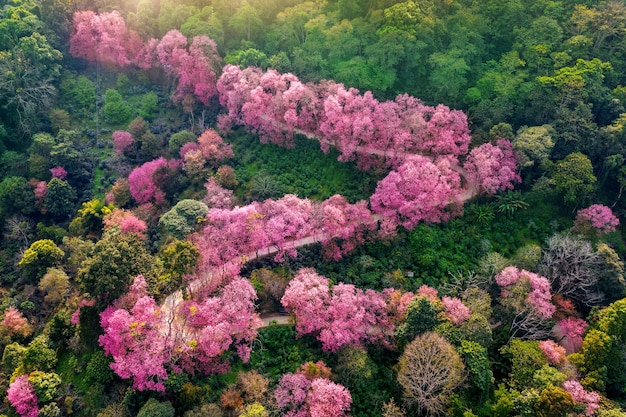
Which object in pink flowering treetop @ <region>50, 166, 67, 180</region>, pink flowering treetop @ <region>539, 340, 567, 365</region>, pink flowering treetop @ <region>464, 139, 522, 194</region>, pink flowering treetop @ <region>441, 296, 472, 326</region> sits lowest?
pink flowering treetop @ <region>50, 166, 67, 180</region>

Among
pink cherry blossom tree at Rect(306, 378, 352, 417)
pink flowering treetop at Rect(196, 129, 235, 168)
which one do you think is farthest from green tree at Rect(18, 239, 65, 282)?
pink cherry blossom tree at Rect(306, 378, 352, 417)

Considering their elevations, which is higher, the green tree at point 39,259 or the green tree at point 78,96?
the green tree at point 78,96

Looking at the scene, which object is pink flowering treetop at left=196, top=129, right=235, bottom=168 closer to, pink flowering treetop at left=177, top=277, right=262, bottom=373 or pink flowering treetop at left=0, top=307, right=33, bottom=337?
pink flowering treetop at left=177, top=277, right=262, bottom=373

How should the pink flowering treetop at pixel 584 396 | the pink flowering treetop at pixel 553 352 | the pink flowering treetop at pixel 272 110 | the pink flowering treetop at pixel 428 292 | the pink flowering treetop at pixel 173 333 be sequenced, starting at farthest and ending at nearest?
the pink flowering treetop at pixel 272 110 → the pink flowering treetop at pixel 428 292 → the pink flowering treetop at pixel 553 352 → the pink flowering treetop at pixel 173 333 → the pink flowering treetop at pixel 584 396

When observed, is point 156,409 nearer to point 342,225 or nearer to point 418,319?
point 418,319

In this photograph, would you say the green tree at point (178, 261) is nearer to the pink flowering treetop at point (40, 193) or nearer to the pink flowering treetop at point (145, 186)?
the pink flowering treetop at point (145, 186)

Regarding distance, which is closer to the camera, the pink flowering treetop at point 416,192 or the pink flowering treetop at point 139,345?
the pink flowering treetop at point 139,345

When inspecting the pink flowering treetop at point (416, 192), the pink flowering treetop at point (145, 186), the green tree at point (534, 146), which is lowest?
the pink flowering treetop at point (145, 186)

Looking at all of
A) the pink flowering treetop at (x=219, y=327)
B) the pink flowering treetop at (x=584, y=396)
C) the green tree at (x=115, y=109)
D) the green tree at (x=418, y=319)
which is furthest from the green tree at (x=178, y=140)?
the pink flowering treetop at (x=584, y=396)
